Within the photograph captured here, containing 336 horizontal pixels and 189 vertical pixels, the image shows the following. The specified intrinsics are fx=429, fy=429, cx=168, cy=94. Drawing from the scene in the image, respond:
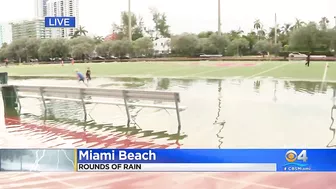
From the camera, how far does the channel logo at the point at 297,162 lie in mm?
3822

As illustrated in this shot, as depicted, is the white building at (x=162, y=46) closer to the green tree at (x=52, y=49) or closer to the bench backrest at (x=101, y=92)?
the bench backrest at (x=101, y=92)

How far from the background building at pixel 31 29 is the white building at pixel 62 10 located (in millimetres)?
111

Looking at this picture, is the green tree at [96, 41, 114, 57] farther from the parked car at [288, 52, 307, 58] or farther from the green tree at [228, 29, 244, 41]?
the parked car at [288, 52, 307, 58]

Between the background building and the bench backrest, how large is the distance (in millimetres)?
816

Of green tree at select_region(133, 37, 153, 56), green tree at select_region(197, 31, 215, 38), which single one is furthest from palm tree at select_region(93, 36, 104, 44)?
green tree at select_region(197, 31, 215, 38)

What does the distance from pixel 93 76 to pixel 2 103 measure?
1.75m

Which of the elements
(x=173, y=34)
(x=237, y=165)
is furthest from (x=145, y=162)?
(x=173, y=34)

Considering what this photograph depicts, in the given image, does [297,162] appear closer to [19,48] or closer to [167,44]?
[167,44]

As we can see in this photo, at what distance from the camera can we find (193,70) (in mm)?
4660

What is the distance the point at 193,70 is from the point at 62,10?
1507 millimetres

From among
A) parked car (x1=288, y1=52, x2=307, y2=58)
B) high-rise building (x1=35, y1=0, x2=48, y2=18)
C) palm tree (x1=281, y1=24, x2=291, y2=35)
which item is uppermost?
high-rise building (x1=35, y1=0, x2=48, y2=18)

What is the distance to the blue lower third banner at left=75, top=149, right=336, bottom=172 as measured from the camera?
3.81 m

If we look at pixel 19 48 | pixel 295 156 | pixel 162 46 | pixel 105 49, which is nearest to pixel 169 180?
pixel 295 156

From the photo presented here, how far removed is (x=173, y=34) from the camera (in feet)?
14.8
